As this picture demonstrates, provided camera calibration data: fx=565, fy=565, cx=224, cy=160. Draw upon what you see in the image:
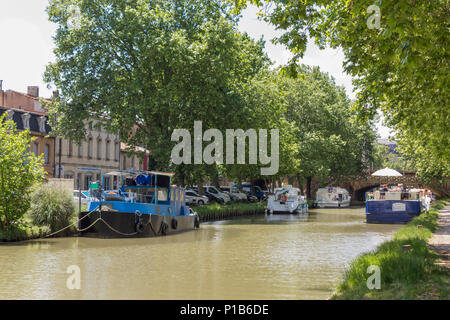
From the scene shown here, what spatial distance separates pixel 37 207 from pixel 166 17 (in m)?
16.6

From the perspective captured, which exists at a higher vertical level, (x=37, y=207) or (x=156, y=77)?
(x=156, y=77)

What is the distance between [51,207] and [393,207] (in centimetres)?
1975

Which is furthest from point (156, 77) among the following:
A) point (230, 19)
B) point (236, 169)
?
point (236, 169)

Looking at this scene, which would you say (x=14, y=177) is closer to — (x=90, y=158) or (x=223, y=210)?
(x=223, y=210)

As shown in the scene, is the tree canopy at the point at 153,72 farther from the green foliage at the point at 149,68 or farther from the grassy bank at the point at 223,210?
the grassy bank at the point at 223,210

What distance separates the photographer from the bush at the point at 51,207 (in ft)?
75.6

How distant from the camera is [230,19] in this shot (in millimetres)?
40438

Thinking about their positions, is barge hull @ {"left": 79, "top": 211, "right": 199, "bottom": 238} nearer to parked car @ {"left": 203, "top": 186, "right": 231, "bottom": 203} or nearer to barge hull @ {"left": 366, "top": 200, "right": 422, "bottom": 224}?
barge hull @ {"left": 366, "top": 200, "right": 422, "bottom": 224}

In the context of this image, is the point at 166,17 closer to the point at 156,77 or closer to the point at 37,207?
the point at 156,77

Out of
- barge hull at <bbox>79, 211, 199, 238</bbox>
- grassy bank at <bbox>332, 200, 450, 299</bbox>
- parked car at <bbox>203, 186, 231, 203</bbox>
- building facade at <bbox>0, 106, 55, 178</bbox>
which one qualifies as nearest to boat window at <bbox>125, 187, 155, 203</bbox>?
barge hull at <bbox>79, 211, 199, 238</bbox>

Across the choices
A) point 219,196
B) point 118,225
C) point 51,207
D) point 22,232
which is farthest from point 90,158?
point 22,232

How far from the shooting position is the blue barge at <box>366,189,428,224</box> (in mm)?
32969

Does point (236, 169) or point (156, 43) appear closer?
point (156, 43)

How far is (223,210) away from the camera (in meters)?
42.2
